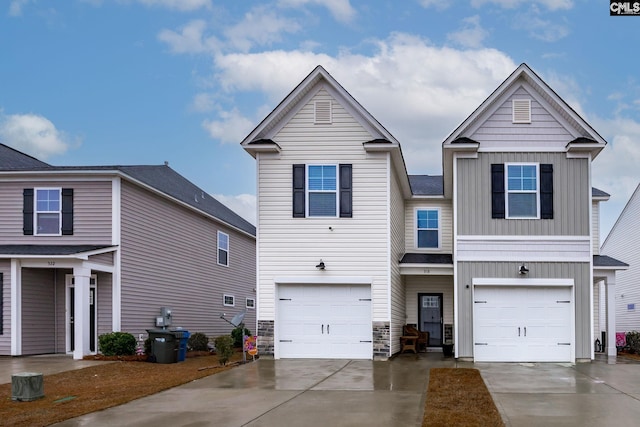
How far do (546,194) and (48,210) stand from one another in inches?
592

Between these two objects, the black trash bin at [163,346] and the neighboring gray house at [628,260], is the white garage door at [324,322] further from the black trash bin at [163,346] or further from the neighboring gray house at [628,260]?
the neighboring gray house at [628,260]

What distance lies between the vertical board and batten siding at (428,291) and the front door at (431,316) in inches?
5.1

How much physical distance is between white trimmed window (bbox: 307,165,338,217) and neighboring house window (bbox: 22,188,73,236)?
25.4 feet

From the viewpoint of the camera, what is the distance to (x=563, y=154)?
828 inches

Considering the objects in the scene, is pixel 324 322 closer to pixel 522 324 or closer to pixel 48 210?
pixel 522 324

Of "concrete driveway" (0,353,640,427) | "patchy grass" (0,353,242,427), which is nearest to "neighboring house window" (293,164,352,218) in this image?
"concrete driveway" (0,353,640,427)

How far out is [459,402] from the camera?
1318 centimetres

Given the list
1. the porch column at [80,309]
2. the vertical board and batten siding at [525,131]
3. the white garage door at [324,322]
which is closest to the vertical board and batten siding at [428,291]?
the white garage door at [324,322]

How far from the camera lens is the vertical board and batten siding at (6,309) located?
22.5 meters

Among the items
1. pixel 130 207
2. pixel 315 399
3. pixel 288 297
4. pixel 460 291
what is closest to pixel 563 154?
pixel 460 291

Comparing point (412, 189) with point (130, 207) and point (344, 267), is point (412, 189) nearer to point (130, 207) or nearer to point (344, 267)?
point (344, 267)

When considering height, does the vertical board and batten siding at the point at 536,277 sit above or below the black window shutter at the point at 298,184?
below

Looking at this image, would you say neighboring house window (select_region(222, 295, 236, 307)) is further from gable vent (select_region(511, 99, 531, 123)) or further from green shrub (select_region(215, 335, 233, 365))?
gable vent (select_region(511, 99, 531, 123))

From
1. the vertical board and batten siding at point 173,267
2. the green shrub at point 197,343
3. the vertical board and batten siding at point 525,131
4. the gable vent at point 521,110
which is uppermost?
the gable vent at point 521,110
